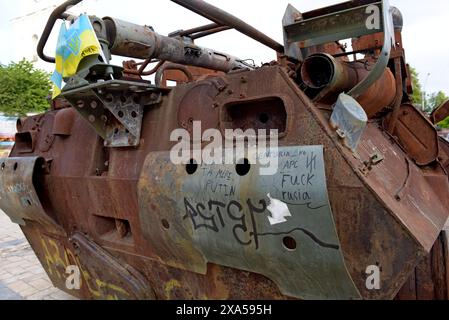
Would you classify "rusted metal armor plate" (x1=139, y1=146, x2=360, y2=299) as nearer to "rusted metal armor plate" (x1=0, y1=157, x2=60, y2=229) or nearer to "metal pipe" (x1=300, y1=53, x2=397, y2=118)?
"metal pipe" (x1=300, y1=53, x2=397, y2=118)

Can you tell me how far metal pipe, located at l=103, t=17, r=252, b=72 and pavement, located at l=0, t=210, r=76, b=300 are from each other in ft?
9.46

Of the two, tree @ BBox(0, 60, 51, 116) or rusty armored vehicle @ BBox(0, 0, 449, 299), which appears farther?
tree @ BBox(0, 60, 51, 116)

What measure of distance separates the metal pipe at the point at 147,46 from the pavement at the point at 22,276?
2882 millimetres

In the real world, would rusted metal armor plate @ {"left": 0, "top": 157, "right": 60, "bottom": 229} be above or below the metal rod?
below

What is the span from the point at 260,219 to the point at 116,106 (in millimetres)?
1274

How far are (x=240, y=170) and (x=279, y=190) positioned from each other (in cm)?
26

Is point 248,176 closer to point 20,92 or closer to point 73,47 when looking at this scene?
point 73,47

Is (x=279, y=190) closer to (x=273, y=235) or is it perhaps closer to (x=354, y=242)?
(x=273, y=235)

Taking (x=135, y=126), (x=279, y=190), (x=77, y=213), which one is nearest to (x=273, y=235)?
(x=279, y=190)

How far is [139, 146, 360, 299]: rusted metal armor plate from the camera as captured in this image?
65.9 inches

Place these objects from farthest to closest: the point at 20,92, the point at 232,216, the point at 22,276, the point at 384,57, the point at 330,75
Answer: the point at 20,92 → the point at 22,276 → the point at 330,75 → the point at 232,216 → the point at 384,57

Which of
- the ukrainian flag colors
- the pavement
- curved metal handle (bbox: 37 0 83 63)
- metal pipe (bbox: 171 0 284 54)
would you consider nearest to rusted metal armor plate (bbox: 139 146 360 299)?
the ukrainian flag colors

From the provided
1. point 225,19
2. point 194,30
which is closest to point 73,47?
point 225,19

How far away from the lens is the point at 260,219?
70.5 inches
